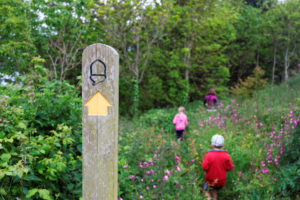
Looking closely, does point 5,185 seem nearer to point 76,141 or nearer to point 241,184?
point 76,141

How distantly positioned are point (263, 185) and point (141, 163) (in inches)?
82.4

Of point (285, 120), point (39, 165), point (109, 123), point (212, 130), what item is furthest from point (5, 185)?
point (285, 120)

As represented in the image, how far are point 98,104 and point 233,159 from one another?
4.04 metres

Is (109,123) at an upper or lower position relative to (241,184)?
upper

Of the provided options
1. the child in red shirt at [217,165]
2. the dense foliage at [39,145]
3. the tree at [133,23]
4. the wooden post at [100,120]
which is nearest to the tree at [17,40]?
the tree at [133,23]

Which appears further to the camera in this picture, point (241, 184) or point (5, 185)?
point (241, 184)

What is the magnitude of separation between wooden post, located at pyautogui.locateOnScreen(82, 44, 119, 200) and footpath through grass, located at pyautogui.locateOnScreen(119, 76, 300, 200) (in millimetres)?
908

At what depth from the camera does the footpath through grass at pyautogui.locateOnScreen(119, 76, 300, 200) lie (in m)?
3.67

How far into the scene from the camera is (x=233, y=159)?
4.98 meters

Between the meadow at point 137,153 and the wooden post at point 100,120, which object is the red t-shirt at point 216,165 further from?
the wooden post at point 100,120

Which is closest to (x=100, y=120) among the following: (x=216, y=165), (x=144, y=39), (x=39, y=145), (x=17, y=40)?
(x=39, y=145)

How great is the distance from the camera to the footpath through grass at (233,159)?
3.67m

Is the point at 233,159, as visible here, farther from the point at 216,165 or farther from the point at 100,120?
the point at 100,120

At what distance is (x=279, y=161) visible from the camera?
15.0ft
